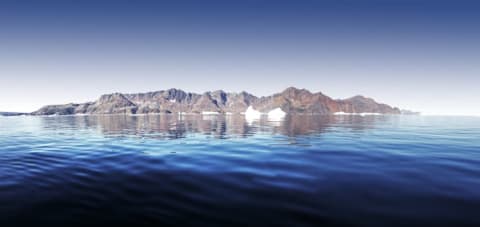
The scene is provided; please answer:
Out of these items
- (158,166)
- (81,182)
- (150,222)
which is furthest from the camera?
(158,166)

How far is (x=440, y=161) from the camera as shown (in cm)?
1562

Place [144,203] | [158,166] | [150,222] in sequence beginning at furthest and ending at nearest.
→ 1. [158,166]
2. [144,203]
3. [150,222]

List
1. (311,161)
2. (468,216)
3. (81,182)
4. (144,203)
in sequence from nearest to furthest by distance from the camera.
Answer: (468,216) → (144,203) → (81,182) → (311,161)

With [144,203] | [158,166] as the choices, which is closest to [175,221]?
[144,203]

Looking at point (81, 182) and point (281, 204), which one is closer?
point (281, 204)

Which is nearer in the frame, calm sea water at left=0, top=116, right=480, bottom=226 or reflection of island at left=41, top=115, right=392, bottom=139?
calm sea water at left=0, top=116, right=480, bottom=226

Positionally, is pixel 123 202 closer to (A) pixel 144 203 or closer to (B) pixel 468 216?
(A) pixel 144 203

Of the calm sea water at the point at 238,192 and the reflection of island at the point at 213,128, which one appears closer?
the calm sea water at the point at 238,192

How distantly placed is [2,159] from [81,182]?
424 inches

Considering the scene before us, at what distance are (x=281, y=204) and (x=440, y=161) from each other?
48.4ft

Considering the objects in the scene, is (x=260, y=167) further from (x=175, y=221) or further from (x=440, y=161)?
(x=440, y=161)

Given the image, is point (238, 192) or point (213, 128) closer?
point (238, 192)

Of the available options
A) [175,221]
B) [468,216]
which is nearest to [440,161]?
[468,216]

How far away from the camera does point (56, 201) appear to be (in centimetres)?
802
